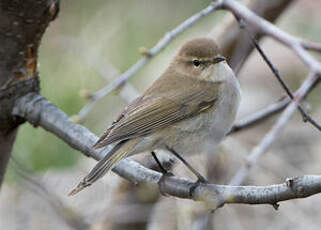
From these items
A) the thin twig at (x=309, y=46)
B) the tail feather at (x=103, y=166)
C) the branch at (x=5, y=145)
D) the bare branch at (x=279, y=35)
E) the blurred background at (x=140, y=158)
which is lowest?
the blurred background at (x=140, y=158)

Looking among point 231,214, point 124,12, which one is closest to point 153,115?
point 231,214

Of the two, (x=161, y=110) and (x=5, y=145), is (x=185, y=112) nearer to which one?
(x=161, y=110)

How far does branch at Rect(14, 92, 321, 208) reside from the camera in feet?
6.46

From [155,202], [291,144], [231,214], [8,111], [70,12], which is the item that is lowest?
[291,144]

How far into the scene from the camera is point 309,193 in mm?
1935

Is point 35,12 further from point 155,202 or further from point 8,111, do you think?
point 155,202

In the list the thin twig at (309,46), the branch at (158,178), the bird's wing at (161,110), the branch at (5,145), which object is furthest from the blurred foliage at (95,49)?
the thin twig at (309,46)

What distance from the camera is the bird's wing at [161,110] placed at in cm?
311

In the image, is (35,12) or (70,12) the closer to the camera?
(35,12)

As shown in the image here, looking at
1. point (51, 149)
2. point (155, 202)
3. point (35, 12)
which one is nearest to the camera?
point (35, 12)

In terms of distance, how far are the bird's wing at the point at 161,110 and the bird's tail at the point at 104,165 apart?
0.13 m

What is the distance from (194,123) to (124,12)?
16.8ft

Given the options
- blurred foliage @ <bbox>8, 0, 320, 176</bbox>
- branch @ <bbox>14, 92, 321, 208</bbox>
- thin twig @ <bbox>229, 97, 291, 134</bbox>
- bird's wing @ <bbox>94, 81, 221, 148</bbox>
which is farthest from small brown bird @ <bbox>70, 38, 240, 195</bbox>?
blurred foliage @ <bbox>8, 0, 320, 176</bbox>

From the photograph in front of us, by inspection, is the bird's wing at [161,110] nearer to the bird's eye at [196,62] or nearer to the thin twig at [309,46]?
the bird's eye at [196,62]
